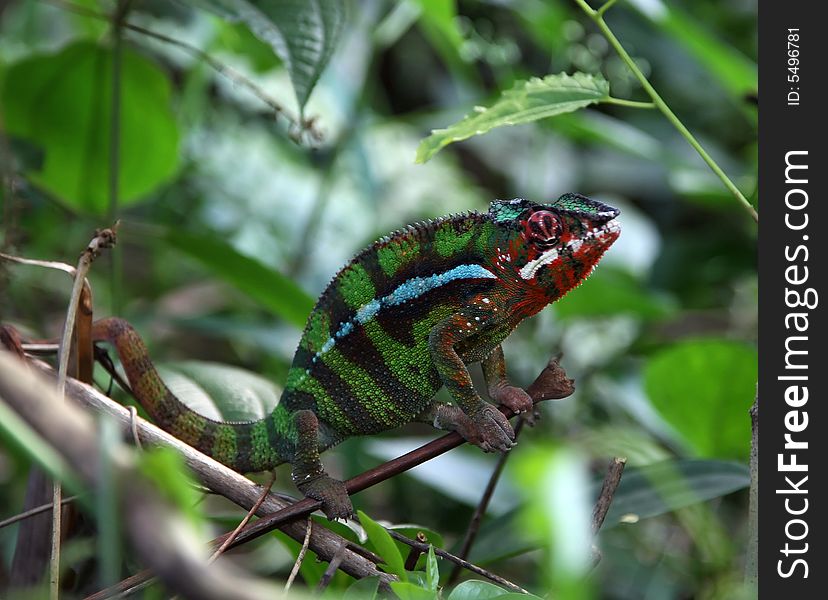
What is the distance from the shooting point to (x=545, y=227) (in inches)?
43.6

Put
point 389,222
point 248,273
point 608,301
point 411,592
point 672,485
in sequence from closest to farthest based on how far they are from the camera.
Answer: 1. point 411,592
2. point 672,485
3. point 248,273
4. point 608,301
5. point 389,222

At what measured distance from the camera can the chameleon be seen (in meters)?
1.15

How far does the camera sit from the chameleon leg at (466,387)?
1.11 metres

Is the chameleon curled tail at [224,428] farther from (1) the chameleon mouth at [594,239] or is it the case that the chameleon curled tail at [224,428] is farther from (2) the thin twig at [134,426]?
(1) the chameleon mouth at [594,239]

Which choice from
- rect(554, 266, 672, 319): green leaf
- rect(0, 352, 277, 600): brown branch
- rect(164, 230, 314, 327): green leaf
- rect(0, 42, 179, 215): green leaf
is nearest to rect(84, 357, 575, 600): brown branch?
rect(0, 352, 277, 600): brown branch

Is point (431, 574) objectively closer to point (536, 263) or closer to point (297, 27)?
point (536, 263)

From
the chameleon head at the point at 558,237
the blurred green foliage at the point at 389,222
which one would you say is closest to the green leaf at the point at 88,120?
the blurred green foliage at the point at 389,222

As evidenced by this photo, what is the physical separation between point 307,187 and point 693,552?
1.68 m

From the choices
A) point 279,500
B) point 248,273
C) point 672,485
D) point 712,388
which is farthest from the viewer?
point 712,388

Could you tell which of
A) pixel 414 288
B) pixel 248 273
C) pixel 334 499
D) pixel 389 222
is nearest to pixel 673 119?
pixel 414 288

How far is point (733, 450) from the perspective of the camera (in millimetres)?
1861

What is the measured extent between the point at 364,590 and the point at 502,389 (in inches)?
16.0

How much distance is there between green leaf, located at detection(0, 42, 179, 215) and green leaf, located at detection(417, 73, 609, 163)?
0.98 metres

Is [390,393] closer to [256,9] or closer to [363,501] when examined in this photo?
[256,9]
